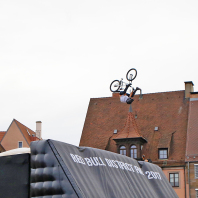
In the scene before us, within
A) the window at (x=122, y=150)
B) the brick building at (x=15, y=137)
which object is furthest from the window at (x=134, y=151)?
the brick building at (x=15, y=137)

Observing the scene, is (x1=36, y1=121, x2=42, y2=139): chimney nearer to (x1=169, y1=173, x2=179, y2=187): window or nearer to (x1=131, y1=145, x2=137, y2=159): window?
(x1=131, y1=145, x2=137, y2=159): window

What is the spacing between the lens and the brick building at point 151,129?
159 ft

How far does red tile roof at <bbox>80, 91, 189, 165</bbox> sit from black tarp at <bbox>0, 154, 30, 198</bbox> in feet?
127

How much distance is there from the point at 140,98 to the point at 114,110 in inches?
130

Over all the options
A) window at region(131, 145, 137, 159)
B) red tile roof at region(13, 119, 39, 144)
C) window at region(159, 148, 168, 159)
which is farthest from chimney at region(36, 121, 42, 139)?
window at region(159, 148, 168, 159)

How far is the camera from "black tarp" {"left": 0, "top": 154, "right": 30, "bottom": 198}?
10.5 meters

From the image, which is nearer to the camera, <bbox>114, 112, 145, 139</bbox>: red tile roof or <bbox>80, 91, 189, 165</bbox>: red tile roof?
<bbox>80, 91, 189, 165</bbox>: red tile roof

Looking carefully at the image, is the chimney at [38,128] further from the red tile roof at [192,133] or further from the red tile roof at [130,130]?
the red tile roof at [192,133]

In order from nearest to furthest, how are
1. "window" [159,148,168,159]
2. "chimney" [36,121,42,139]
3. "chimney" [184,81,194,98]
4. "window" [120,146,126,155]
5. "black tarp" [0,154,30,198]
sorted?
"black tarp" [0,154,30,198]
"window" [159,148,168,159]
"window" [120,146,126,155]
"chimney" [184,81,194,98]
"chimney" [36,121,42,139]

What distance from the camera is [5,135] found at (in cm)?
5662

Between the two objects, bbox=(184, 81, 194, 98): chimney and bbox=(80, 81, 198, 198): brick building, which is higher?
bbox=(184, 81, 194, 98): chimney

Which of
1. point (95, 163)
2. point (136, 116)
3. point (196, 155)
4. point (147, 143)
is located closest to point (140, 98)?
point (136, 116)

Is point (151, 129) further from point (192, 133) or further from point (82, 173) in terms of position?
point (82, 173)

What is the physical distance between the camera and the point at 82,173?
1064cm
